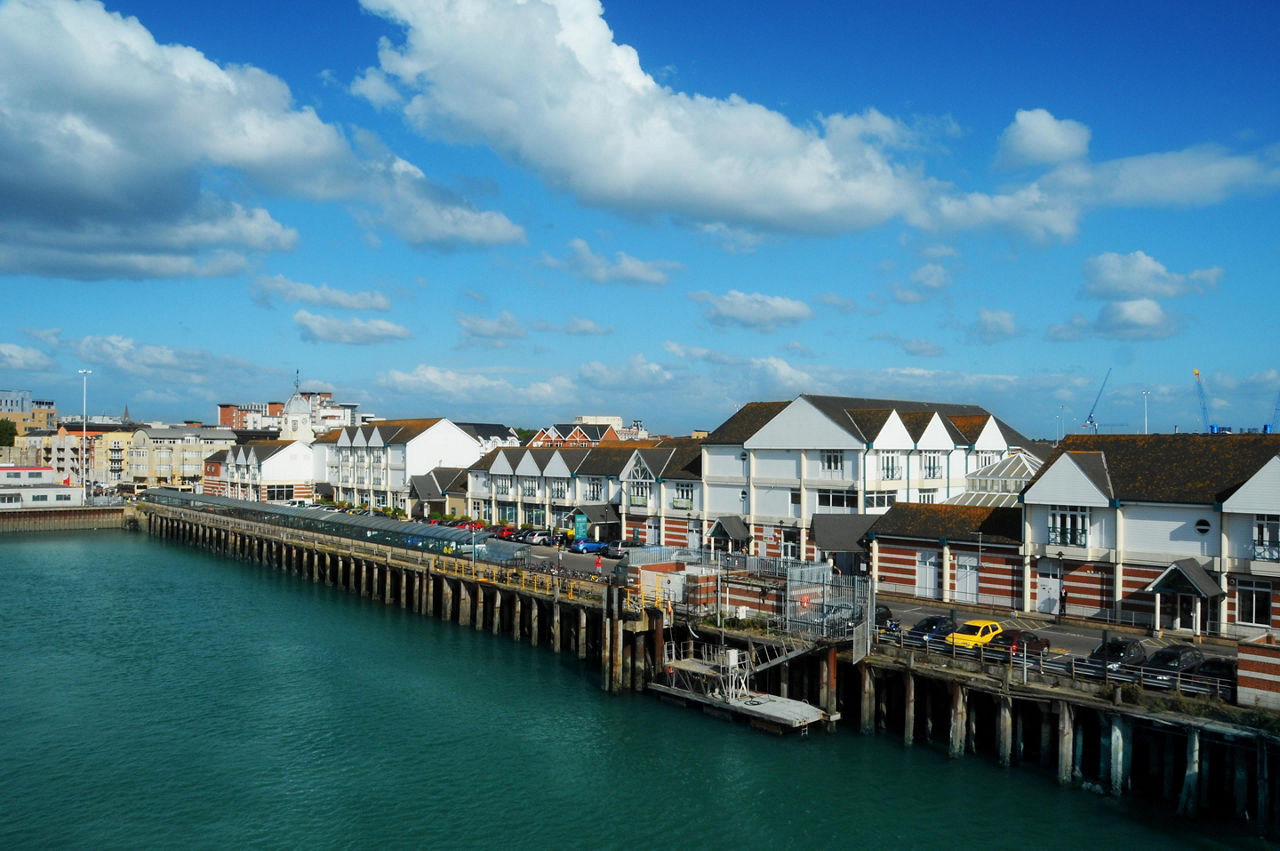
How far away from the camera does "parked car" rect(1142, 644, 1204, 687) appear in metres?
28.3

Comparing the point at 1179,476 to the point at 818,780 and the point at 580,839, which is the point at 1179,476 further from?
the point at 580,839

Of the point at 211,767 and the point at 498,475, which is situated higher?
the point at 498,475

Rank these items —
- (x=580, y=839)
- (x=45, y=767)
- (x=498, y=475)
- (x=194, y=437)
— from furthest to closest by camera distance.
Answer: (x=194, y=437)
(x=498, y=475)
(x=45, y=767)
(x=580, y=839)

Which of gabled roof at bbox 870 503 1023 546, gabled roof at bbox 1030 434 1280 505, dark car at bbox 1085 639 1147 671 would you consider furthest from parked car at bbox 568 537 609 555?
dark car at bbox 1085 639 1147 671

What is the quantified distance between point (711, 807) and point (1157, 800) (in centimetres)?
1280

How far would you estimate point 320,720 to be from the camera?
35.9 m

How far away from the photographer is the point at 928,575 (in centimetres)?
4562

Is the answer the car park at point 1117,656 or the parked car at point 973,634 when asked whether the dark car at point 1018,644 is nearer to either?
the parked car at point 973,634

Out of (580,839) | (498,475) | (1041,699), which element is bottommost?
(580,839)

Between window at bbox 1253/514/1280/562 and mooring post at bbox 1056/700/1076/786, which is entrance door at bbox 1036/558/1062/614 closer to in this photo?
window at bbox 1253/514/1280/562

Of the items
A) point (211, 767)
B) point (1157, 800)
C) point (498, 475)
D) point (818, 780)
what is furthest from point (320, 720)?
point (498, 475)

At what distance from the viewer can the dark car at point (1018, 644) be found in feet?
105

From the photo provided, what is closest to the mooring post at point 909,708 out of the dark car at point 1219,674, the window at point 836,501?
the dark car at point 1219,674

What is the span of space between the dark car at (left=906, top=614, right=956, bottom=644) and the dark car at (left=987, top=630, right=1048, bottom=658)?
5.53ft
